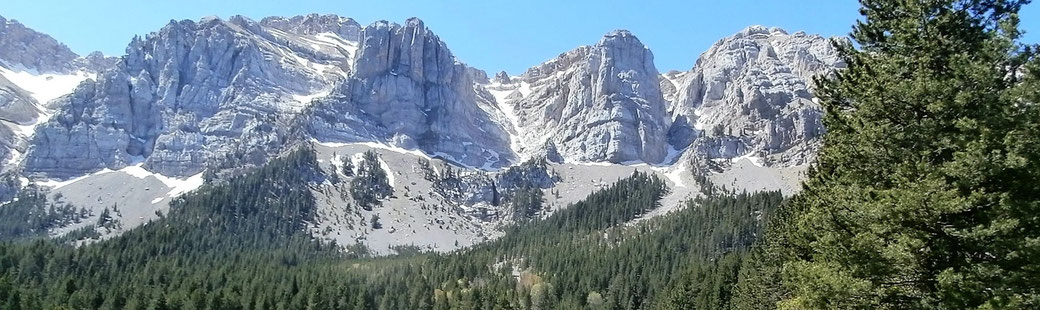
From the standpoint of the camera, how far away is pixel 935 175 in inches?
524

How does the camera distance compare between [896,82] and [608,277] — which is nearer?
[896,82]

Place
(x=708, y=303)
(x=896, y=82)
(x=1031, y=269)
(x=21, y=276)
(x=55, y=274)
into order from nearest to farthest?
1. (x=1031, y=269)
2. (x=896, y=82)
3. (x=708, y=303)
4. (x=21, y=276)
5. (x=55, y=274)

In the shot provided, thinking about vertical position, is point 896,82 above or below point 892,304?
above

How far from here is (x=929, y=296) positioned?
1367 cm

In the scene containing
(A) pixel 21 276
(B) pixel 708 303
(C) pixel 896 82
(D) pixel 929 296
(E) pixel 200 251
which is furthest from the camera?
(E) pixel 200 251

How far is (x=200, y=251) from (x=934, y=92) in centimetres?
20673

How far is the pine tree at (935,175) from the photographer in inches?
491

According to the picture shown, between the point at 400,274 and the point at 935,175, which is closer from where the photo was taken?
the point at 935,175

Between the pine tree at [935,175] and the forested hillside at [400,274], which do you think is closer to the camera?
the pine tree at [935,175]

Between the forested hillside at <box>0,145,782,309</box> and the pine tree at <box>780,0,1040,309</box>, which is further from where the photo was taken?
the forested hillside at <box>0,145,782,309</box>

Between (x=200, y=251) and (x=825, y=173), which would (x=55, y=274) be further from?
(x=825, y=173)

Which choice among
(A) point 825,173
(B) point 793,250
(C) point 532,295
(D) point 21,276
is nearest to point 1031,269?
(A) point 825,173

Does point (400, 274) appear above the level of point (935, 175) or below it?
above

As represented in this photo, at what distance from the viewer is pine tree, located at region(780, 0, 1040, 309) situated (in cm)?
1246
